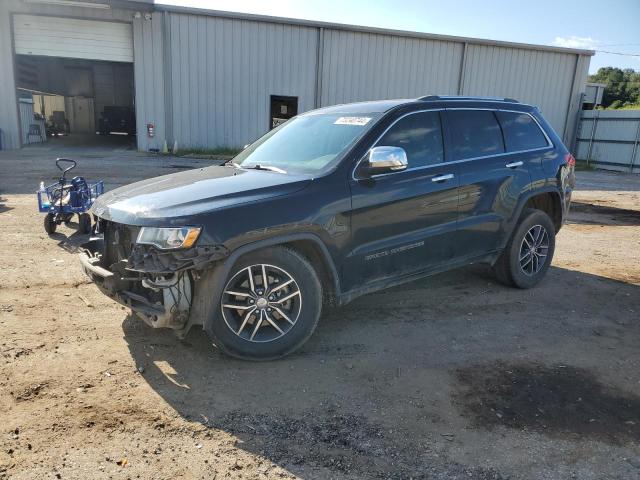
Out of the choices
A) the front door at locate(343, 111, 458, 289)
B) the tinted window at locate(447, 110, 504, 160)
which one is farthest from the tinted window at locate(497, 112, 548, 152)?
the front door at locate(343, 111, 458, 289)

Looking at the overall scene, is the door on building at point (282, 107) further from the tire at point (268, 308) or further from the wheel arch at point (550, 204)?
the tire at point (268, 308)

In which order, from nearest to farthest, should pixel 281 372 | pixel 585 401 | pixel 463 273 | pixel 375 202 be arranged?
pixel 585 401 < pixel 281 372 < pixel 375 202 < pixel 463 273

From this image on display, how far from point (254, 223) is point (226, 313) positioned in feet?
2.22

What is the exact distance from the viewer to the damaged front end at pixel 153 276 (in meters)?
3.25

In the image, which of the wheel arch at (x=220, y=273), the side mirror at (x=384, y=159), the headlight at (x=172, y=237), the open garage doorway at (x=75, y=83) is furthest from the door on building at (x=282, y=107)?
the headlight at (x=172, y=237)

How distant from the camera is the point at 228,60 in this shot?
20.7 meters

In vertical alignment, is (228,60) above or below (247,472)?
above

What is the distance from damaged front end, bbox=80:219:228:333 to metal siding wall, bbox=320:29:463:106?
64.9 feet

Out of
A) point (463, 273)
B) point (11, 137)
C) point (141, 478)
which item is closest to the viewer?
point (141, 478)

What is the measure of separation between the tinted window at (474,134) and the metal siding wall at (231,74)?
Answer: 1766 centimetres

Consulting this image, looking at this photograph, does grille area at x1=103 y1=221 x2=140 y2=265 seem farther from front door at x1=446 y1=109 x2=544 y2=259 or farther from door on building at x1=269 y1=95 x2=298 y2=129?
door on building at x1=269 y1=95 x2=298 y2=129

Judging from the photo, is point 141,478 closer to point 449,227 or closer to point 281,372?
point 281,372

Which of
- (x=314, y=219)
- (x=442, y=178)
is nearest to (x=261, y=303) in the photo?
(x=314, y=219)

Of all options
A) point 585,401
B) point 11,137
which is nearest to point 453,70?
point 11,137
